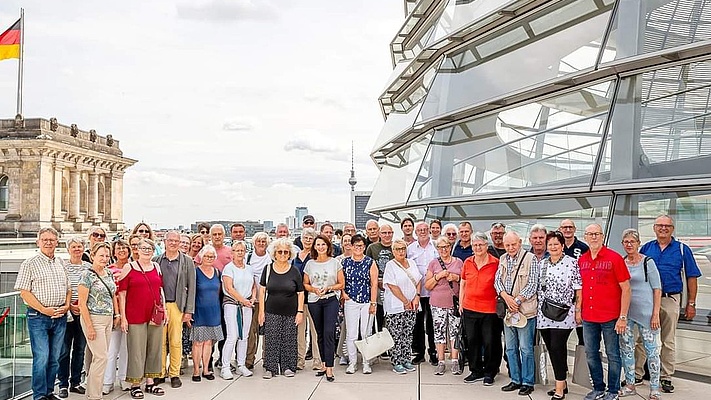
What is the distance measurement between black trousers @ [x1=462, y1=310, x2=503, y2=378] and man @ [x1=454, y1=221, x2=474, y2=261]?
950 millimetres

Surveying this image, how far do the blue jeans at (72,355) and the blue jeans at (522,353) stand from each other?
5054 millimetres

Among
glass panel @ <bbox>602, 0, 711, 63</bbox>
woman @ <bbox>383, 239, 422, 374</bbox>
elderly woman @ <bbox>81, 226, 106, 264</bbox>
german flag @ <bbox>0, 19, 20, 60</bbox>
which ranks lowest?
woman @ <bbox>383, 239, 422, 374</bbox>

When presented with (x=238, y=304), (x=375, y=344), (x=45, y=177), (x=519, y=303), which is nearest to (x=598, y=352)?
(x=519, y=303)

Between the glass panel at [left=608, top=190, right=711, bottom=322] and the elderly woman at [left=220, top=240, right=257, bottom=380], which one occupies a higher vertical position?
the glass panel at [left=608, top=190, right=711, bottom=322]

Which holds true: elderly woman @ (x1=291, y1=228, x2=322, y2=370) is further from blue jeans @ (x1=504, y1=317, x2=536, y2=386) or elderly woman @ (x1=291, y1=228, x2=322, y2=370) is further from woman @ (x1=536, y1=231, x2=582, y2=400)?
woman @ (x1=536, y1=231, x2=582, y2=400)

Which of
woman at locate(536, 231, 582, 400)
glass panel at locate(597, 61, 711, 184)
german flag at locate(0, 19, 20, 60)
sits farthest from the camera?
german flag at locate(0, 19, 20, 60)

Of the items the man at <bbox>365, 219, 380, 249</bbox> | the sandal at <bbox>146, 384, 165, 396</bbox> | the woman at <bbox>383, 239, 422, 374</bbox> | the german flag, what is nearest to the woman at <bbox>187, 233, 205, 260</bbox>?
the sandal at <bbox>146, 384, 165, 396</bbox>

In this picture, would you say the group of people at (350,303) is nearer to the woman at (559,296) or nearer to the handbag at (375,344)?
the woman at (559,296)

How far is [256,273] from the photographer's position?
9.23 m

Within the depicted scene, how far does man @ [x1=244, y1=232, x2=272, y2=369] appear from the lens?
919 centimetres

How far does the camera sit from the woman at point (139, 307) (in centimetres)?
771

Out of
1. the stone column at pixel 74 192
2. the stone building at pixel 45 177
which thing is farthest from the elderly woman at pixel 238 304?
the stone column at pixel 74 192

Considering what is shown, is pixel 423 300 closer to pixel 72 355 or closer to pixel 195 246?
pixel 195 246

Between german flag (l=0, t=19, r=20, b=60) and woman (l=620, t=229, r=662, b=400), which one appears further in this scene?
german flag (l=0, t=19, r=20, b=60)
